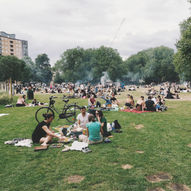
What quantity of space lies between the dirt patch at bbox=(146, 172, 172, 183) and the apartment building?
4147 inches

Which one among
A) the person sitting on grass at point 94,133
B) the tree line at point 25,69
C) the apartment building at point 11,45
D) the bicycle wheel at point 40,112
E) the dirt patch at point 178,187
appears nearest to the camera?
the dirt patch at point 178,187

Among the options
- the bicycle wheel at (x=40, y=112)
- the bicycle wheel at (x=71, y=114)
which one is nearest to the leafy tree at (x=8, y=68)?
the bicycle wheel at (x=40, y=112)

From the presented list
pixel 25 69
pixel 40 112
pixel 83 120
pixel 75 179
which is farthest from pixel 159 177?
pixel 25 69

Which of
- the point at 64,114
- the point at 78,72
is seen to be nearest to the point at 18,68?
the point at 78,72

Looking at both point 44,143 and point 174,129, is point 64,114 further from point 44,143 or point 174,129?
point 174,129

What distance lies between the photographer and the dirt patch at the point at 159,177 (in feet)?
14.8

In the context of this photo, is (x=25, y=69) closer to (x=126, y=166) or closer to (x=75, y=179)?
(x=126, y=166)

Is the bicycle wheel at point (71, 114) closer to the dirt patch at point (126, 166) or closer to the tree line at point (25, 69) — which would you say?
the dirt patch at point (126, 166)

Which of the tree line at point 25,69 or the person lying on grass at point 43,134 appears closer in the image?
the person lying on grass at point 43,134

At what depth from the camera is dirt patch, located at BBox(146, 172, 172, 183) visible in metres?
4.52

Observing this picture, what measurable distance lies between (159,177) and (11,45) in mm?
113382

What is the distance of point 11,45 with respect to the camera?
340 ft

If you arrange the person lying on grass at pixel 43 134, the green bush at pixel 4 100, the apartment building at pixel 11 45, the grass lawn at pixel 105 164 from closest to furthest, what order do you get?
1. the grass lawn at pixel 105 164
2. the person lying on grass at pixel 43 134
3. the green bush at pixel 4 100
4. the apartment building at pixel 11 45

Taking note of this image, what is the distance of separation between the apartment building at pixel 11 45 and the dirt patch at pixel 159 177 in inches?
4147
